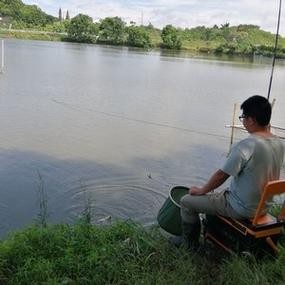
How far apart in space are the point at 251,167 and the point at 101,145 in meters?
6.85

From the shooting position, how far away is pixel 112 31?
3757 inches

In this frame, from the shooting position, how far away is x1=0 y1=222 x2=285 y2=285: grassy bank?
3.11m

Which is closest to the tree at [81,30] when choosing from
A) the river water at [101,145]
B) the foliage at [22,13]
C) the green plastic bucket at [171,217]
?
the foliage at [22,13]

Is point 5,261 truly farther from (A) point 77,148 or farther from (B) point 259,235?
(A) point 77,148

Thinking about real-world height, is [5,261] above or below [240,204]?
below

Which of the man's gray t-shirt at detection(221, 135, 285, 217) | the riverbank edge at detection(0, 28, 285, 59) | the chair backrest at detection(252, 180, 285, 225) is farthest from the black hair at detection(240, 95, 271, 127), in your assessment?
the riverbank edge at detection(0, 28, 285, 59)

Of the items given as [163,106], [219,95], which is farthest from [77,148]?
[219,95]

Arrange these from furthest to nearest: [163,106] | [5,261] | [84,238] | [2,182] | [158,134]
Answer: [163,106] → [158,134] → [2,182] → [84,238] → [5,261]

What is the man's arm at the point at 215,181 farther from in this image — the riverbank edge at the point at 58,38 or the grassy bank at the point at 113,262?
the riverbank edge at the point at 58,38

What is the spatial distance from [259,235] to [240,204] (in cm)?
27

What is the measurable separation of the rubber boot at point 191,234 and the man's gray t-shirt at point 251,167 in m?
0.42

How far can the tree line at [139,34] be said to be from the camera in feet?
294

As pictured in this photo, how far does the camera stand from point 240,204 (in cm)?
334

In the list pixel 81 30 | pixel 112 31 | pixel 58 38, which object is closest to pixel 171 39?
pixel 112 31
